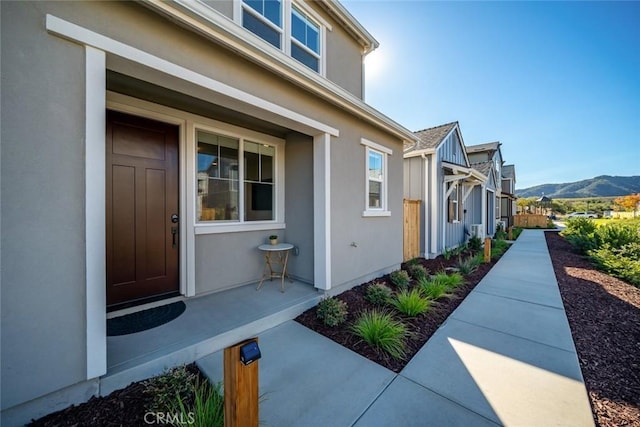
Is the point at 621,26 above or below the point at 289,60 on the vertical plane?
above

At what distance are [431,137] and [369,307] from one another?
7386mm

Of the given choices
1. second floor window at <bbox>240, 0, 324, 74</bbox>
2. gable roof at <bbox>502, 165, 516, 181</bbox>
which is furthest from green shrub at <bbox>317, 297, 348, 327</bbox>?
gable roof at <bbox>502, 165, 516, 181</bbox>

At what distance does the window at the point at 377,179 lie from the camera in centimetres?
534

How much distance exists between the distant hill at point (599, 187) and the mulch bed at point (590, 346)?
69995 mm

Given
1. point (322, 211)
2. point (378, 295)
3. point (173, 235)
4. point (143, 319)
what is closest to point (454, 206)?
point (378, 295)

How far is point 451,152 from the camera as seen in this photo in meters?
9.41

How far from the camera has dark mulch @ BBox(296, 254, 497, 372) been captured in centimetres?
286

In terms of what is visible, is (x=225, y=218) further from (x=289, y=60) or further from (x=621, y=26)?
(x=621, y=26)

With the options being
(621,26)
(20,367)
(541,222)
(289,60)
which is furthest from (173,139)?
(541,222)

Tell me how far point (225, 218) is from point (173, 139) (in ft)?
4.96

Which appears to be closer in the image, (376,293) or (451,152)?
(376,293)

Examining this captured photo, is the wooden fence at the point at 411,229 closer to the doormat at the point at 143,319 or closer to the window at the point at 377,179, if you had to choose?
the window at the point at 377,179

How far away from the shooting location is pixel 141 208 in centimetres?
351

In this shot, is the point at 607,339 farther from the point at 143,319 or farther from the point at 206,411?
the point at 143,319
